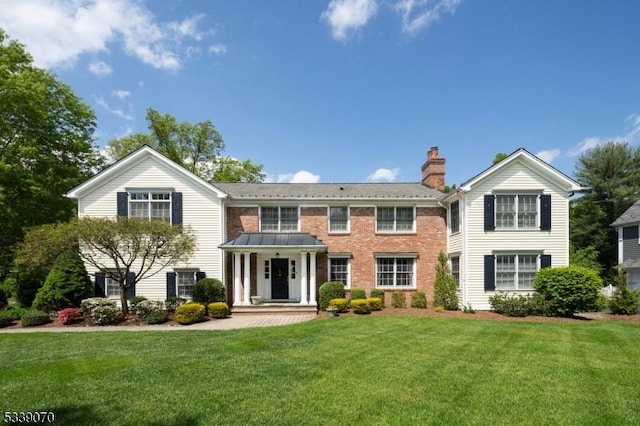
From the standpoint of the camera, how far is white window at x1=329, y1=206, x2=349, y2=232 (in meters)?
21.2

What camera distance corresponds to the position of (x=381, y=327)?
14.1 meters

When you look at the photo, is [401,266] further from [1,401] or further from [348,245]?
[1,401]

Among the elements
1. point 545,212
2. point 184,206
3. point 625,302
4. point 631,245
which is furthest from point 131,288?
point 631,245

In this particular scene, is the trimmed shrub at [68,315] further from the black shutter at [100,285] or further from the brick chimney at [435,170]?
the brick chimney at [435,170]

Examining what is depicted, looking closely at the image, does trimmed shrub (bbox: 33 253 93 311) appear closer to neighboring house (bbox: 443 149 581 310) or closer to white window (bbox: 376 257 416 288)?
white window (bbox: 376 257 416 288)

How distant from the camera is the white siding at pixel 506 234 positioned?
752 inches

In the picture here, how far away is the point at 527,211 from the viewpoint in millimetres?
19281

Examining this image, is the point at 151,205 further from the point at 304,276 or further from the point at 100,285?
the point at 304,276

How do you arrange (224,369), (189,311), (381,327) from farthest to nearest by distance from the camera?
(189,311) < (381,327) < (224,369)

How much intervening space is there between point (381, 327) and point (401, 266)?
734 centimetres

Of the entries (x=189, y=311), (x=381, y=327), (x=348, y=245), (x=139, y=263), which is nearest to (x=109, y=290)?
(x=139, y=263)

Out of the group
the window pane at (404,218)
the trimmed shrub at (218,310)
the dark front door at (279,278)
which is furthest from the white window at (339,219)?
the trimmed shrub at (218,310)

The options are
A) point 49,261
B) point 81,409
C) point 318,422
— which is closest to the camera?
point 318,422

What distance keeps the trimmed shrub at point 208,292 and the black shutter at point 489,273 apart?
12352 mm
